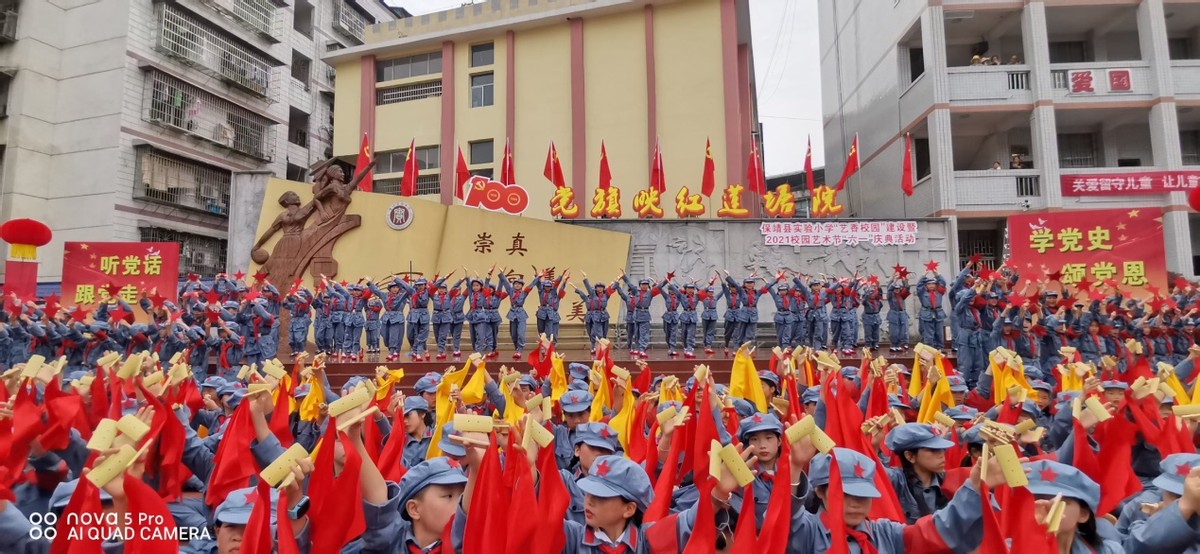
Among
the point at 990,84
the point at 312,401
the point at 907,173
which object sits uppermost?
the point at 990,84

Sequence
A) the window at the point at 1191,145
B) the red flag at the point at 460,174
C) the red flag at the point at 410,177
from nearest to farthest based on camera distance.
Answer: the window at the point at 1191,145, the red flag at the point at 410,177, the red flag at the point at 460,174

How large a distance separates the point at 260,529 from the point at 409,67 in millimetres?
22530

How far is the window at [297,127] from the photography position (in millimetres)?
25156

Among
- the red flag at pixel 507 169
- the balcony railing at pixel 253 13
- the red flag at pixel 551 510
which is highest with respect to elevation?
the balcony railing at pixel 253 13

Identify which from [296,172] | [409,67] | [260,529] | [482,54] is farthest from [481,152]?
[260,529]

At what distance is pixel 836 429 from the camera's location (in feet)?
13.3

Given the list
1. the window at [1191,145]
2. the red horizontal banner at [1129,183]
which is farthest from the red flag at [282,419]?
the window at [1191,145]

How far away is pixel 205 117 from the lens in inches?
836

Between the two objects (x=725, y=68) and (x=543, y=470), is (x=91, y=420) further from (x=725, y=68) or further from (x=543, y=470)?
(x=725, y=68)

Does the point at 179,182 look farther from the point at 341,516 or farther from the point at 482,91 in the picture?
the point at 341,516

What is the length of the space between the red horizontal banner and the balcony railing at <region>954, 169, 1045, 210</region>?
0.69m

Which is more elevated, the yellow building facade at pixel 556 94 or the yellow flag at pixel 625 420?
the yellow building facade at pixel 556 94

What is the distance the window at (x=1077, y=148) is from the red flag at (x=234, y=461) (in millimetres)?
20540

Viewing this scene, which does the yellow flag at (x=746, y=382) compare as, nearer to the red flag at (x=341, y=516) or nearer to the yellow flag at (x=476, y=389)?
the yellow flag at (x=476, y=389)
